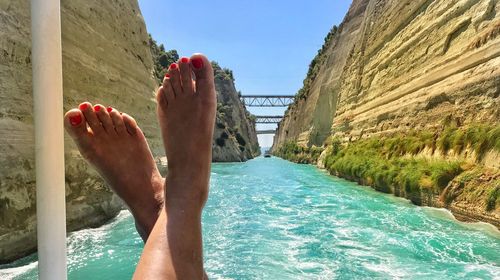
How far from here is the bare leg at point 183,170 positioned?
1.33 metres

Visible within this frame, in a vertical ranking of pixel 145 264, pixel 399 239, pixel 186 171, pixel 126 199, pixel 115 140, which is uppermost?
pixel 115 140

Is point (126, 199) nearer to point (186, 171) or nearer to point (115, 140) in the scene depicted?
point (115, 140)

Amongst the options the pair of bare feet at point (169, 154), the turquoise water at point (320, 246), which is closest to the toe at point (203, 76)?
the pair of bare feet at point (169, 154)

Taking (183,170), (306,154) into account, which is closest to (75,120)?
(183,170)

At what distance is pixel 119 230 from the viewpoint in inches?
192

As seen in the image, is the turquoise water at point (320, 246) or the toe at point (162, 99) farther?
the turquoise water at point (320, 246)

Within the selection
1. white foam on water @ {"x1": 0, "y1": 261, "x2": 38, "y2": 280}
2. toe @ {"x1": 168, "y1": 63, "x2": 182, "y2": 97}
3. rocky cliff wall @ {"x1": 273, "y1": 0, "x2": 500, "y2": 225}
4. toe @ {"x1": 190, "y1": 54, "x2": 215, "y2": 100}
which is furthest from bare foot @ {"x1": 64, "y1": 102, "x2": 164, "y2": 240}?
rocky cliff wall @ {"x1": 273, "y1": 0, "x2": 500, "y2": 225}

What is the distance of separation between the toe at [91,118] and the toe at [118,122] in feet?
0.32

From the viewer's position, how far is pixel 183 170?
1.72 meters

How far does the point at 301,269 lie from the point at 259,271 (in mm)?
404

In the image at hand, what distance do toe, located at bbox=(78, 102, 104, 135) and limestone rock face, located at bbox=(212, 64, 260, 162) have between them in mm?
32385

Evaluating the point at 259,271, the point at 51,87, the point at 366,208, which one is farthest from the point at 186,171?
the point at 366,208

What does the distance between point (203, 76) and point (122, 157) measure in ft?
2.29

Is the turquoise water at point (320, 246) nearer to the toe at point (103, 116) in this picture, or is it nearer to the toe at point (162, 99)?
the toe at point (103, 116)
